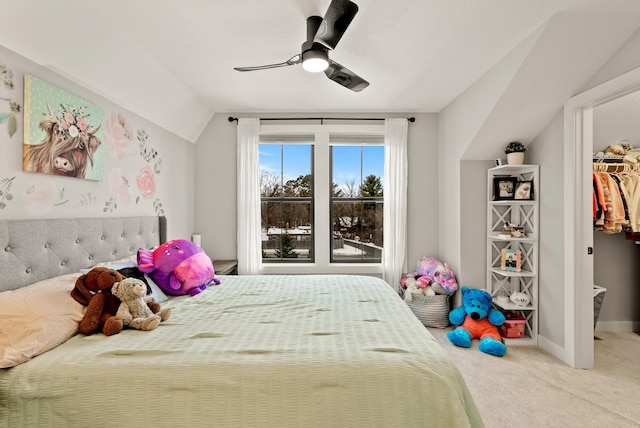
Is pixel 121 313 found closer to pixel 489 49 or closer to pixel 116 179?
pixel 116 179

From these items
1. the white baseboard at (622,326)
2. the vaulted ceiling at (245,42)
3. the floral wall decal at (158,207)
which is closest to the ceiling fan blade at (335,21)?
the vaulted ceiling at (245,42)

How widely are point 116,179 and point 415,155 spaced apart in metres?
3.18

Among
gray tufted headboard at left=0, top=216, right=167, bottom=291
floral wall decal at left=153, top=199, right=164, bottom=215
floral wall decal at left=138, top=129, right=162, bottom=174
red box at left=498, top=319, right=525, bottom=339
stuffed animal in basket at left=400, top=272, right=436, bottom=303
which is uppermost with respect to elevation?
floral wall decal at left=138, top=129, right=162, bottom=174

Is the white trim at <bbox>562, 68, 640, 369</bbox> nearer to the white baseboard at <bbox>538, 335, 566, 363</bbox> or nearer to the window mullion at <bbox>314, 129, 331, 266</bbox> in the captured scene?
the white baseboard at <bbox>538, 335, 566, 363</bbox>

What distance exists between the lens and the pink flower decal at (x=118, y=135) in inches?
99.7

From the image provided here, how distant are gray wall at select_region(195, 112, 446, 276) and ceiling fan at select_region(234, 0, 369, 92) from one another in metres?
1.58

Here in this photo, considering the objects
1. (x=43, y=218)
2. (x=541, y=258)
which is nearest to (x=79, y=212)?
(x=43, y=218)

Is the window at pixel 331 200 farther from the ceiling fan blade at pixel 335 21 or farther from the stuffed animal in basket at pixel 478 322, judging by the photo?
the ceiling fan blade at pixel 335 21

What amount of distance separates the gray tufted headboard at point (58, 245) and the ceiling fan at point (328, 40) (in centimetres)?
163

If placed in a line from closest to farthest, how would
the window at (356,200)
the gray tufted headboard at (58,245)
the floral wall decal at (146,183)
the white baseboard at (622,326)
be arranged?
1. the gray tufted headboard at (58,245)
2. the floral wall decal at (146,183)
3. the white baseboard at (622,326)
4. the window at (356,200)

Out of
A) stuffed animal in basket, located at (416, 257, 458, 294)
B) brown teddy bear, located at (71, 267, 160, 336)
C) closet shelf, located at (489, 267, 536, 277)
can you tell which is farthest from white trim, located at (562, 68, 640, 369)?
brown teddy bear, located at (71, 267, 160, 336)

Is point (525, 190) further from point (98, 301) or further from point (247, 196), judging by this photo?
point (98, 301)

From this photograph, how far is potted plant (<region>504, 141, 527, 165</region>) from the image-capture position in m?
3.04

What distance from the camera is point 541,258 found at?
2.97 meters
